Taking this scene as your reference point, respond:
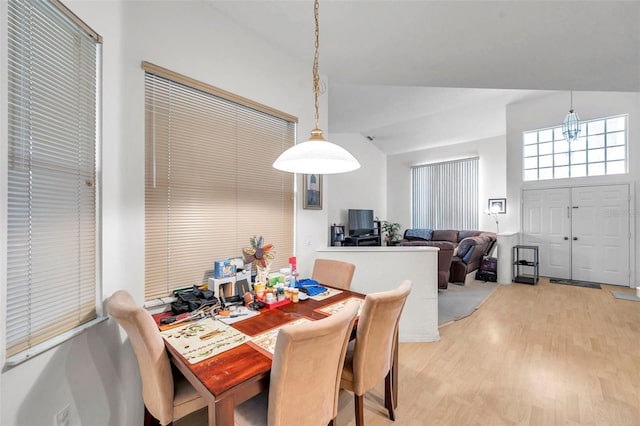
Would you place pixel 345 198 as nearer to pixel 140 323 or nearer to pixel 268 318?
pixel 268 318

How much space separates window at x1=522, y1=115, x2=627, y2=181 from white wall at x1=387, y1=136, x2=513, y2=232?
94cm

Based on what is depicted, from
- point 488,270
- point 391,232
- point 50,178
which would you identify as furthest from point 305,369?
point 391,232

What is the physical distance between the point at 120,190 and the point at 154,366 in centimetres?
104

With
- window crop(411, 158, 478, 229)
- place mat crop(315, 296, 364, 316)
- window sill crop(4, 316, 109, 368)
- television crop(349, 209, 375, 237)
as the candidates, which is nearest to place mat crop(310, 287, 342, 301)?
place mat crop(315, 296, 364, 316)

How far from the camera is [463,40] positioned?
2.31m

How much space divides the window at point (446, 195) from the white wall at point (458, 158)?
158 mm

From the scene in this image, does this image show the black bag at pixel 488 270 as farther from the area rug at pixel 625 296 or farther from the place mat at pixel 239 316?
the place mat at pixel 239 316

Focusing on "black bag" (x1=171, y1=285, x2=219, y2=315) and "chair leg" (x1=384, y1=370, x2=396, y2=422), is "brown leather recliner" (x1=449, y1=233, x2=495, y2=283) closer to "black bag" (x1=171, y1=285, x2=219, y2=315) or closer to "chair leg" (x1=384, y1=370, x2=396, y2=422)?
"chair leg" (x1=384, y1=370, x2=396, y2=422)

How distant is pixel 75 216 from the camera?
4.35 feet

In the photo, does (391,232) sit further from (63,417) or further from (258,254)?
(63,417)

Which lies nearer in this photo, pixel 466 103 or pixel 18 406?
pixel 18 406

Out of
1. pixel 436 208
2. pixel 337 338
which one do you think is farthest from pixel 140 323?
pixel 436 208

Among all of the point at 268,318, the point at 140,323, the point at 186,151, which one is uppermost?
the point at 186,151

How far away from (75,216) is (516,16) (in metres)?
3.28
